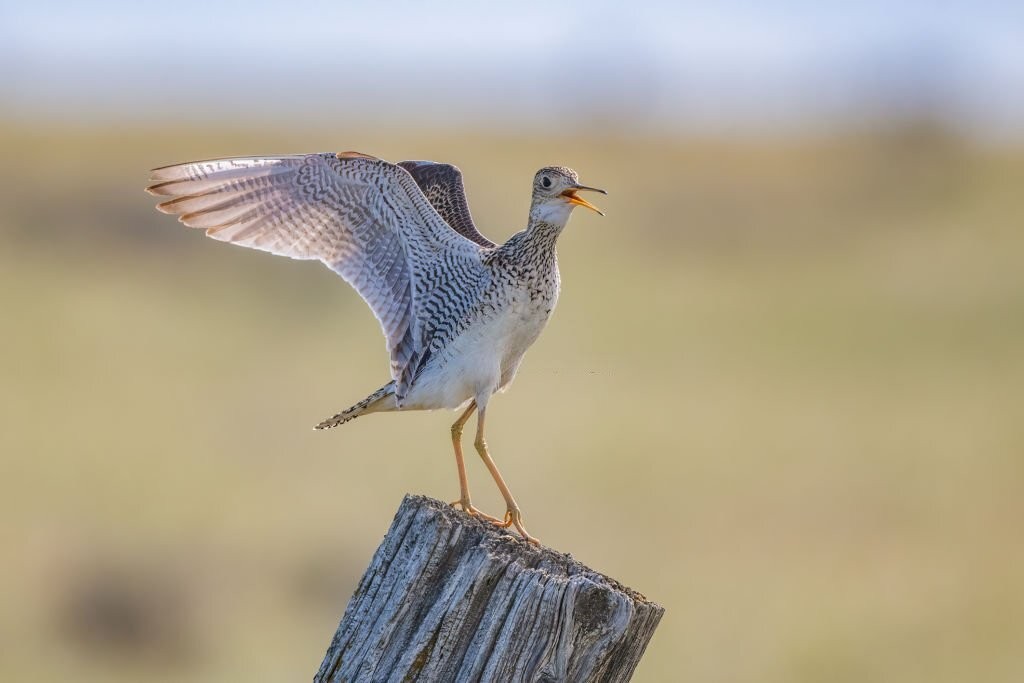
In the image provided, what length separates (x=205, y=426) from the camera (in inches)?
958

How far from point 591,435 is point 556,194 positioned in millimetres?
16299

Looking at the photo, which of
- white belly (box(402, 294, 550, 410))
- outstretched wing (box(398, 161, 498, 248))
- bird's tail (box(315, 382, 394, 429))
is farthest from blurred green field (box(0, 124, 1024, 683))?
white belly (box(402, 294, 550, 410))

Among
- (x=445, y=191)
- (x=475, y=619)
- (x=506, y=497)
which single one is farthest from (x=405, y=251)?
(x=475, y=619)

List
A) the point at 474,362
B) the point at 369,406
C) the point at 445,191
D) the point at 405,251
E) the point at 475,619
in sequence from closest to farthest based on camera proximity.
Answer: the point at 475,619 → the point at 474,362 → the point at 369,406 → the point at 405,251 → the point at 445,191

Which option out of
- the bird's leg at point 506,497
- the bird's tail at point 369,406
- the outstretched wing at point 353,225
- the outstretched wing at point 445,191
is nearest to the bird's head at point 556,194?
the outstretched wing at point 353,225


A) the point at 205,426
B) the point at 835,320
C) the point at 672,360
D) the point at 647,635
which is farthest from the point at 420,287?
the point at 835,320

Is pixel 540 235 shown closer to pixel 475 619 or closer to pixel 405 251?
pixel 405 251

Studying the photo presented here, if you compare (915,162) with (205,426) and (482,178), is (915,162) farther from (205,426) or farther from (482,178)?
(205,426)

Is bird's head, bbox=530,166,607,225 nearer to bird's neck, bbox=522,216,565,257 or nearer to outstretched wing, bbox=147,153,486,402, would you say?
bird's neck, bbox=522,216,565,257

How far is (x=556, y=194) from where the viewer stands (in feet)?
27.3

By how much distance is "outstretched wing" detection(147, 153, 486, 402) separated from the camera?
27.0 ft

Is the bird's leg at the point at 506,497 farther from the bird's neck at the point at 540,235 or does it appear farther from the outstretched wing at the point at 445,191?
the outstretched wing at the point at 445,191

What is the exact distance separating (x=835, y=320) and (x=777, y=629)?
14500 mm

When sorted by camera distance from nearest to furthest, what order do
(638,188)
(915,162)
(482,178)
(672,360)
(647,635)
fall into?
(647,635) < (672,360) < (482,178) < (638,188) < (915,162)
